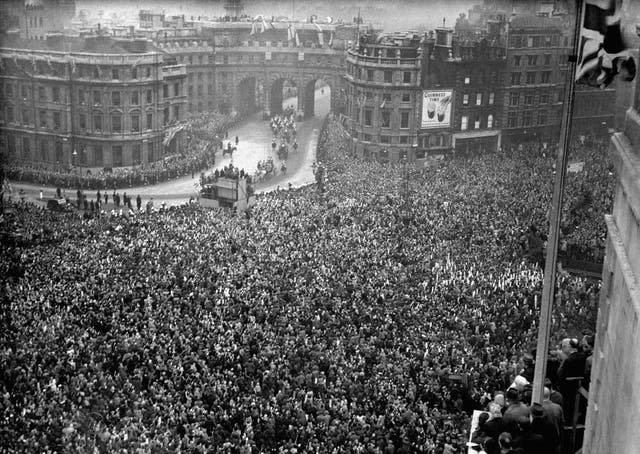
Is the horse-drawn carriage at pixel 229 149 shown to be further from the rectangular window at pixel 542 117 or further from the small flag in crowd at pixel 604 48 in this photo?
the small flag in crowd at pixel 604 48

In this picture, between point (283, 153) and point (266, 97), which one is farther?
point (266, 97)

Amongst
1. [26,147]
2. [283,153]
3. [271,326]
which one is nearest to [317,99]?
[283,153]

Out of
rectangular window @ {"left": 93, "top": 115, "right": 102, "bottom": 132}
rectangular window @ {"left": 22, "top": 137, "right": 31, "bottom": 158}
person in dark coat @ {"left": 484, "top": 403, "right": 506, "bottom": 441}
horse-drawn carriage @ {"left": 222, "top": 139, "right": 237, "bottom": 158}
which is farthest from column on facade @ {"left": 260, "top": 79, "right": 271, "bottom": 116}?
person in dark coat @ {"left": 484, "top": 403, "right": 506, "bottom": 441}

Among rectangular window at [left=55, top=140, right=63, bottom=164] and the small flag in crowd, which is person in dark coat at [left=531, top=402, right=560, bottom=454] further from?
rectangular window at [left=55, top=140, right=63, bottom=164]

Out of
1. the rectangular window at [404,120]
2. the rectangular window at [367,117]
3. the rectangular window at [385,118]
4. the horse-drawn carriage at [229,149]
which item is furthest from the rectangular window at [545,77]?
the horse-drawn carriage at [229,149]

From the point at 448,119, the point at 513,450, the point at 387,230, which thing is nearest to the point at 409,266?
the point at 387,230

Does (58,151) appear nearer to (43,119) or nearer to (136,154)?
(43,119)
